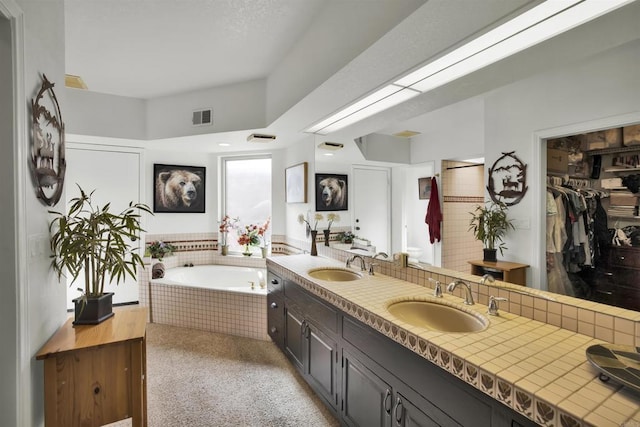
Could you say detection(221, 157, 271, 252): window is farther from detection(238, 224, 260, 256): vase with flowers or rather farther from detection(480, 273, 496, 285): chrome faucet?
detection(480, 273, 496, 285): chrome faucet

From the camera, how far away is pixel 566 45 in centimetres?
127

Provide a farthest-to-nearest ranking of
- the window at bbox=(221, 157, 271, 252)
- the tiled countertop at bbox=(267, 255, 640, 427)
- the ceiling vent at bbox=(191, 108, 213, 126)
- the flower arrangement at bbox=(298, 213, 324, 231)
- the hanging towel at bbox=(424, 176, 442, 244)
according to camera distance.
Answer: the window at bbox=(221, 157, 271, 252) → the ceiling vent at bbox=(191, 108, 213, 126) → the flower arrangement at bbox=(298, 213, 324, 231) → the hanging towel at bbox=(424, 176, 442, 244) → the tiled countertop at bbox=(267, 255, 640, 427)

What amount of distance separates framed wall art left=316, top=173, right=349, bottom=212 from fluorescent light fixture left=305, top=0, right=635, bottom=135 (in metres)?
0.79

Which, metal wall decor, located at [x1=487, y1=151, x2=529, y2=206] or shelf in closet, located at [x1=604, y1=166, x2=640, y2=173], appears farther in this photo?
metal wall decor, located at [x1=487, y1=151, x2=529, y2=206]

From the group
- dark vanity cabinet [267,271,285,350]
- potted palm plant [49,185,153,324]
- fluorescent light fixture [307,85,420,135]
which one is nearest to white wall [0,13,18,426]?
potted palm plant [49,185,153,324]

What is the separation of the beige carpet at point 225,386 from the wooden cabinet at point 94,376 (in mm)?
569

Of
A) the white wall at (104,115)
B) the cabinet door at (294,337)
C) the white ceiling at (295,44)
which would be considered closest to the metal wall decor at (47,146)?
the white ceiling at (295,44)

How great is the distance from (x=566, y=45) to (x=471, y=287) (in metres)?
1.17

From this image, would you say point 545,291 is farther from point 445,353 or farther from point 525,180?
point 445,353

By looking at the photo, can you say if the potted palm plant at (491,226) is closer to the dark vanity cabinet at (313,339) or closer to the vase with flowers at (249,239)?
the dark vanity cabinet at (313,339)

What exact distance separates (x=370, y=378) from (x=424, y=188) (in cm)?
110

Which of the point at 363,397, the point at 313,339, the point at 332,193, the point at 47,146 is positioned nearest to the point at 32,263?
the point at 47,146

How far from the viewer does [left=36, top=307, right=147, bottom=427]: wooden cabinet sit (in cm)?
137

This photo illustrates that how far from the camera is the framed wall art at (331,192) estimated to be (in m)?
2.72
